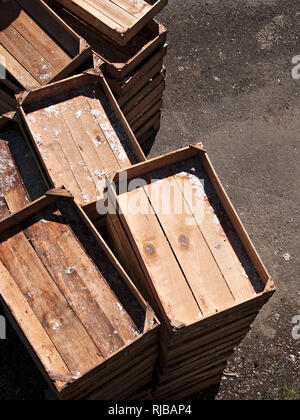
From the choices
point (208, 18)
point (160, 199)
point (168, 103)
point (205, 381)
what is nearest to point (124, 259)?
point (160, 199)

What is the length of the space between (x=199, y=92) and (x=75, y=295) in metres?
5.21

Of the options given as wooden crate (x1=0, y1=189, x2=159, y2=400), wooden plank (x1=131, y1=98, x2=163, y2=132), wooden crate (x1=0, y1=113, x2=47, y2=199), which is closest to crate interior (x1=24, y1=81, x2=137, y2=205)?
wooden crate (x1=0, y1=113, x2=47, y2=199)

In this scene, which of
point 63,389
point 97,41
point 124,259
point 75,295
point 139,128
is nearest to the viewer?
point 63,389

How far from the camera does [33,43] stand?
615 centimetres

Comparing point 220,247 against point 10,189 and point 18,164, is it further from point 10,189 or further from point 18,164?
point 18,164

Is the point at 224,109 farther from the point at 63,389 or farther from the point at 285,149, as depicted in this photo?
the point at 63,389

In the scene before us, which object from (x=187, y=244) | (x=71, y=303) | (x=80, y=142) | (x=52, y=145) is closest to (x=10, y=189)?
(x=52, y=145)

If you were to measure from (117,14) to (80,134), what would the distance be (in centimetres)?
180

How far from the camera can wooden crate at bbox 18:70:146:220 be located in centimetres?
518

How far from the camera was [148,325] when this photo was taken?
4.19 meters

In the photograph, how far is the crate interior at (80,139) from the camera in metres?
5.18

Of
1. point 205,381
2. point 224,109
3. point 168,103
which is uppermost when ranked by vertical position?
point 168,103

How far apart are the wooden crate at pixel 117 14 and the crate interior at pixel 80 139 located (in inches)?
32.2

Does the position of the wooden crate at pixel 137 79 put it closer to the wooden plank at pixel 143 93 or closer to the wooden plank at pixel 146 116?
the wooden plank at pixel 143 93
